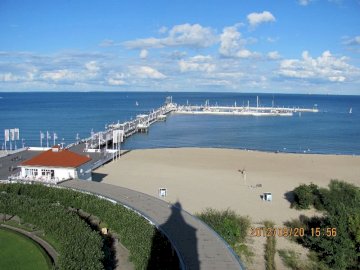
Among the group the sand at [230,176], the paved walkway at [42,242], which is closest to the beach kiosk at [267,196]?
the sand at [230,176]

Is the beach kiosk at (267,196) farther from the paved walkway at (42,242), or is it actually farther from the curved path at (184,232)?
the paved walkway at (42,242)

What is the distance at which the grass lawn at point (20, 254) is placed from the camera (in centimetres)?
1602

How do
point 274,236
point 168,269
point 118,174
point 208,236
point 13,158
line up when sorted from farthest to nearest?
point 13,158 → point 118,174 → point 274,236 → point 208,236 → point 168,269

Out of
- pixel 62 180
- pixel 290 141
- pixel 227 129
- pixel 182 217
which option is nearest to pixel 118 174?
pixel 62 180

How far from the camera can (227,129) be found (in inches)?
3189

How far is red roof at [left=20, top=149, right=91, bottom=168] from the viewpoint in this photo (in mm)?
27188

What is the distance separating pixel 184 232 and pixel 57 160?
1359 cm

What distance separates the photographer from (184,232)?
55.1 ft

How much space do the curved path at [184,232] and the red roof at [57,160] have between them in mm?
3198

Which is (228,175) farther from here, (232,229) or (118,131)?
(232,229)

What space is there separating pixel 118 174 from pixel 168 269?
2142cm

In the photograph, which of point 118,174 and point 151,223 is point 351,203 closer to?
point 151,223

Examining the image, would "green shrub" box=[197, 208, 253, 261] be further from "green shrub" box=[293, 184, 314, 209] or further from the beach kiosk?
the beach kiosk

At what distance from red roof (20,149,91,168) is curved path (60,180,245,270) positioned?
126 inches
